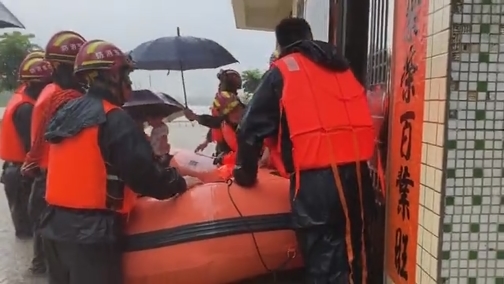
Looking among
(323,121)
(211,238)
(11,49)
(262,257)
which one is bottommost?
(262,257)

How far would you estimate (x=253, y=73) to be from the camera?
18.8 meters

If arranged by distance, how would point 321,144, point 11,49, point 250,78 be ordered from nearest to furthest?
point 321,144 < point 250,78 < point 11,49

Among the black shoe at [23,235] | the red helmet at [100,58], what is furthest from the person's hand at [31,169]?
the black shoe at [23,235]

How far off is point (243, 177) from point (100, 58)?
1069mm

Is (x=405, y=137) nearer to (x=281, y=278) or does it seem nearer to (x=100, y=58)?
(x=281, y=278)

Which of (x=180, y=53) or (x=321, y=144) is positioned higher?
(x=180, y=53)

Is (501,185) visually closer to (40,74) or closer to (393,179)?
(393,179)

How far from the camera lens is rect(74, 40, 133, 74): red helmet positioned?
3377mm

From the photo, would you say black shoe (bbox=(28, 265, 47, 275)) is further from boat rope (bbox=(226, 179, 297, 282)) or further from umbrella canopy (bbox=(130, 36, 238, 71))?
umbrella canopy (bbox=(130, 36, 238, 71))

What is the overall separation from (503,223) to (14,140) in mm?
4596

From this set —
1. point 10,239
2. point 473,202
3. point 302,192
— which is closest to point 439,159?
point 473,202

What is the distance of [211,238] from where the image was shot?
351 cm

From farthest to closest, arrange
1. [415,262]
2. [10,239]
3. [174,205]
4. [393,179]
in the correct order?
[10,239] → [174,205] → [393,179] → [415,262]

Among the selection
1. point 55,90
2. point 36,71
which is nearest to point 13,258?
point 36,71
